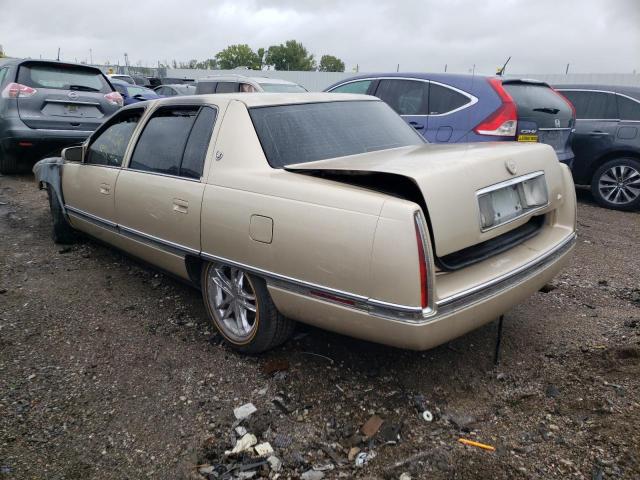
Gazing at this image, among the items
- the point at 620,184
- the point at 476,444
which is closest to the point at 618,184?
the point at 620,184

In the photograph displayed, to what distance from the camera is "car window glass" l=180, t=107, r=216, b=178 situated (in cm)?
315

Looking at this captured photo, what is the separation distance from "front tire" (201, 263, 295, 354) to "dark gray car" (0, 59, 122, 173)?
Result: 5.47 metres

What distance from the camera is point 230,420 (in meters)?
2.50

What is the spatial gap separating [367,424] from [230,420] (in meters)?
0.69

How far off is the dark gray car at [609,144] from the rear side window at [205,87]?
23.8 feet

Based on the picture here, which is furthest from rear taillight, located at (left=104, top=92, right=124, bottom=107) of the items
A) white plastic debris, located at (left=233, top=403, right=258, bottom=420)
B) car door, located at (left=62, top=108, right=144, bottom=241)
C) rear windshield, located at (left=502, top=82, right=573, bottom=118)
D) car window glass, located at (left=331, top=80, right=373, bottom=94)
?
white plastic debris, located at (left=233, top=403, right=258, bottom=420)

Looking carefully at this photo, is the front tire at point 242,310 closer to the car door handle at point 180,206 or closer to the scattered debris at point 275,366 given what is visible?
the scattered debris at point 275,366

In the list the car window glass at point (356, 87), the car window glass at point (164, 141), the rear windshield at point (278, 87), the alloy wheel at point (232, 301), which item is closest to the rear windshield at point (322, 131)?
the car window glass at point (164, 141)

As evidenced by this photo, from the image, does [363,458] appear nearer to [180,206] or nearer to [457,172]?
[457,172]

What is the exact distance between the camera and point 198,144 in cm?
323

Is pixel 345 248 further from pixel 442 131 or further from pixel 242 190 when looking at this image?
pixel 442 131

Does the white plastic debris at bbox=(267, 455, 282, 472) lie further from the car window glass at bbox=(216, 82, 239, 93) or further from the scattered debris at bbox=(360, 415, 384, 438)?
the car window glass at bbox=(216, 82, 239, 93)

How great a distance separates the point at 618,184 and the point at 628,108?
1.08 metres

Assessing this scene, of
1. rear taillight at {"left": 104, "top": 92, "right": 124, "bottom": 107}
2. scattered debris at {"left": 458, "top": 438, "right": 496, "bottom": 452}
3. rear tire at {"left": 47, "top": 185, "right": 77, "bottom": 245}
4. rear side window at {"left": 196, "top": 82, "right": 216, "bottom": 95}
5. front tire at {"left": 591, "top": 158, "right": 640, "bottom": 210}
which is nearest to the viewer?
scattered debris at {"left": 458, "top": 438, "right": 496, "bottom": 452}
